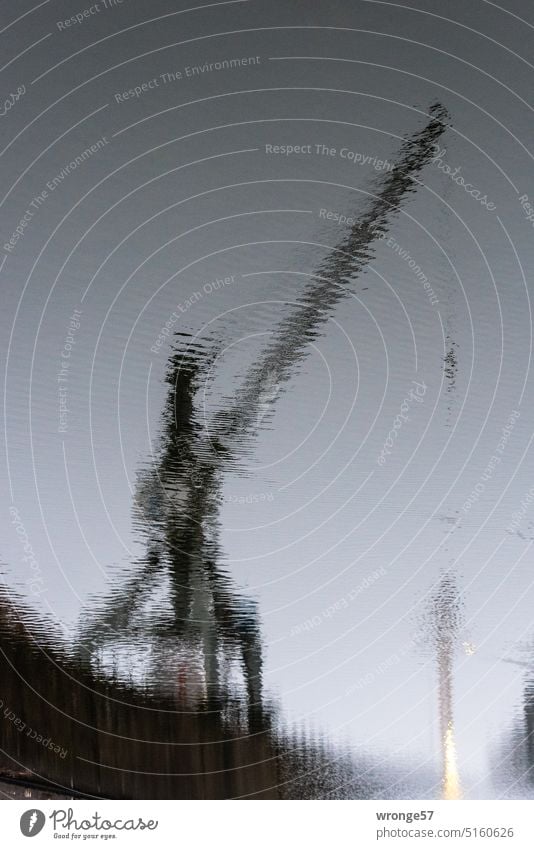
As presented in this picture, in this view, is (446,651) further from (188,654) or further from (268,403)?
(268,403)

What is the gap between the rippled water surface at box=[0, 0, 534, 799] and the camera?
6.51 feet

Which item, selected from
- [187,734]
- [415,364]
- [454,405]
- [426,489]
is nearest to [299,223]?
[415,364]

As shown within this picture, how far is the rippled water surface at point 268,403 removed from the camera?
199 centimetres

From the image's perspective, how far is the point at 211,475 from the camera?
2049 millimetres

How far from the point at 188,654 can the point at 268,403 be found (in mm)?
601

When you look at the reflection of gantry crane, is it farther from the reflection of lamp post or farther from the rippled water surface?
the reflection of lamp post

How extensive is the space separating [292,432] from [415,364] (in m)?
0.33
